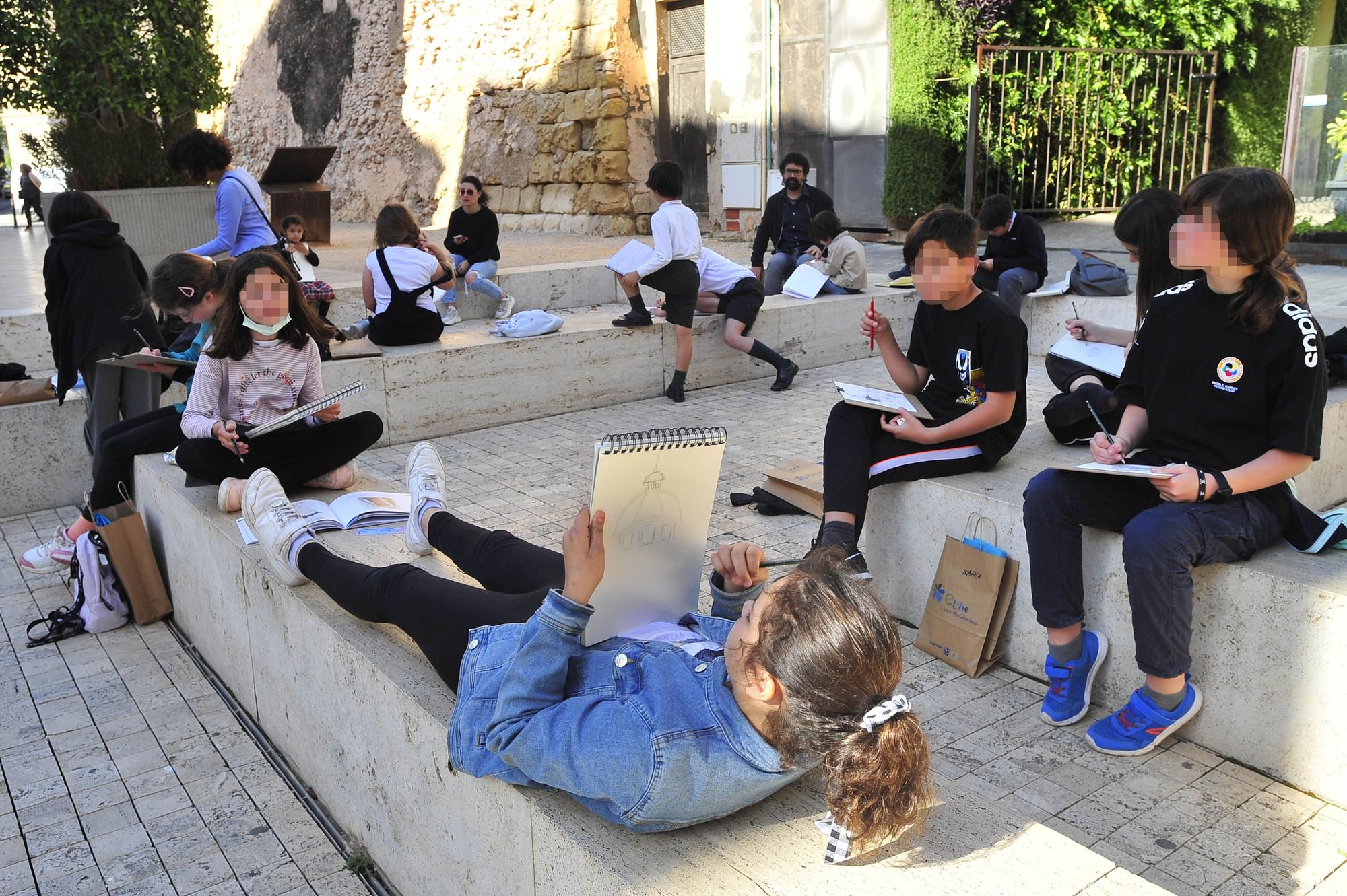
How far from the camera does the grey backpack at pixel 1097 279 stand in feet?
26.1

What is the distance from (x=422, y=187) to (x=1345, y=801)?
15.9 m

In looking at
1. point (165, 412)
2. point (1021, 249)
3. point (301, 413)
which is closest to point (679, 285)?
point (1021, 249)

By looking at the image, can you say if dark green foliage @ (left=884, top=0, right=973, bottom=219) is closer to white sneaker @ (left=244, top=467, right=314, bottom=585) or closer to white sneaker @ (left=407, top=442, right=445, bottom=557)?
white sneaker @ (left=407, top=442, right=445, bottom=557)

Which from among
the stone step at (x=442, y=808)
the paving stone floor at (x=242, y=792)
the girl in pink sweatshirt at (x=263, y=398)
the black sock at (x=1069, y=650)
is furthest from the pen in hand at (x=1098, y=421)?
the girl in pink sweatshirt at (x=263, y=398)

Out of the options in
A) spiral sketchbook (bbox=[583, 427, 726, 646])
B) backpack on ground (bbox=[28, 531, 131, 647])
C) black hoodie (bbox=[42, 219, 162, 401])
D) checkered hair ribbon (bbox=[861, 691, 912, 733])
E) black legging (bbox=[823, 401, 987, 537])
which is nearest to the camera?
checkered hair ribbon (bbox=[861, 691, 912, 733])

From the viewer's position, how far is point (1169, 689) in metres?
2.95

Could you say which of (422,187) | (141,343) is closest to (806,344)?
(141,343)

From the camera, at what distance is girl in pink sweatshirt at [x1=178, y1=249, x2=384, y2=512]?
385cm

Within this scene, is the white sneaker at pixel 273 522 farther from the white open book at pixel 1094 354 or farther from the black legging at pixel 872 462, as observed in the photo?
the white open book at pixel 1094 354

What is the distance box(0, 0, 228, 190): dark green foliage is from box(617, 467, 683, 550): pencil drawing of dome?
960 centimetres

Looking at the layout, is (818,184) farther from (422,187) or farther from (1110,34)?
(422,187)

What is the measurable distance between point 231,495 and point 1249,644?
3.13m

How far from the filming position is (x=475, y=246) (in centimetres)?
880

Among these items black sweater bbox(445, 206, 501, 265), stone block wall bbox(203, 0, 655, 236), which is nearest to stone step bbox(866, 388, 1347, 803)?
black sweater bbox(445, 206, 501, 265)
